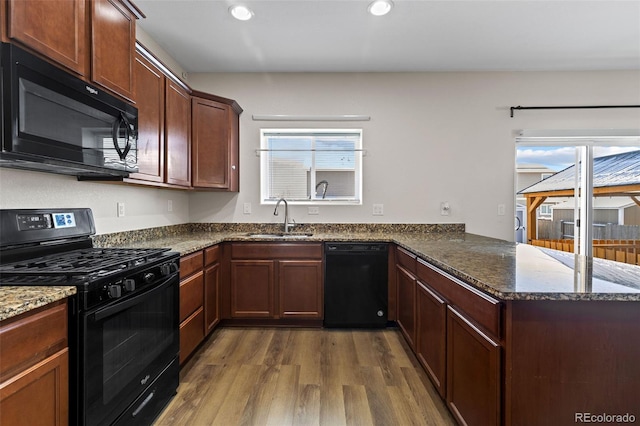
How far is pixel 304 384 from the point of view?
1.95 meters

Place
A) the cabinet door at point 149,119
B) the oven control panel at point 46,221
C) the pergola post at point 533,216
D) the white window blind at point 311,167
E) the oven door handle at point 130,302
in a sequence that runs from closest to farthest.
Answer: the oven door handle at point 130,302 < the oven control panel at point 46,221 < the cabinet door at point 149,119 < the white window blind at point 311,167 < the pergola post at point 533,216

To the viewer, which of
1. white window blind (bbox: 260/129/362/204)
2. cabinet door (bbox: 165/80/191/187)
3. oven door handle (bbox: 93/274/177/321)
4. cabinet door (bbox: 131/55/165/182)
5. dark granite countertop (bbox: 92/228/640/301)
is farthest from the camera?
white window blind (bbox: 260/129/362/204)

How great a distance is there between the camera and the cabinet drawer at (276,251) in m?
2.77

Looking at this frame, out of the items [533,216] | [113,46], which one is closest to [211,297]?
[113,46]

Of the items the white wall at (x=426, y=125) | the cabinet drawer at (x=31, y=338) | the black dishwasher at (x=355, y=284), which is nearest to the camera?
the cabinet drawer at (x=31, y=338)

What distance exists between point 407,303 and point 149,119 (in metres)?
2.42

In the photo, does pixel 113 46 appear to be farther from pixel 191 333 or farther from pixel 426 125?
pixel 426 125

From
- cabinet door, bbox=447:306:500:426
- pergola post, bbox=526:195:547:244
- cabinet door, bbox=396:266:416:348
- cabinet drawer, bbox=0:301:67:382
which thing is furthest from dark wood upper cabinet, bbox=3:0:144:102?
pergola post, bbox=526:195:547:244

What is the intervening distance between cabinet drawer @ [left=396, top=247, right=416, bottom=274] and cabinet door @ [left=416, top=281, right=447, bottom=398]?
179 mm

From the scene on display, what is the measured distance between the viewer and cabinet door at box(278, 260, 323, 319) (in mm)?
2783

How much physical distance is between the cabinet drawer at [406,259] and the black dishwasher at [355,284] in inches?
5.9

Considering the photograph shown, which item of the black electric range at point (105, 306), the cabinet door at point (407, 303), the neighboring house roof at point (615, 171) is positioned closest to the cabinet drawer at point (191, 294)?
the black electric range at point (105, 306)

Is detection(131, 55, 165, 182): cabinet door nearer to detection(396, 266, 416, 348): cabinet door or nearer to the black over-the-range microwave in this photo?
the black over-the-range microwave

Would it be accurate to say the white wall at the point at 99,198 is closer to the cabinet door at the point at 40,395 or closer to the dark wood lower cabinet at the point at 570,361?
the cabinet door at the point at 40,395
